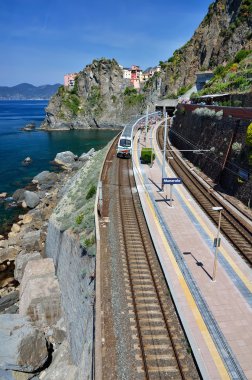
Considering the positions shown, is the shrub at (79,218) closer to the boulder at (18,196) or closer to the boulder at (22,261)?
the boulder at (22,261)

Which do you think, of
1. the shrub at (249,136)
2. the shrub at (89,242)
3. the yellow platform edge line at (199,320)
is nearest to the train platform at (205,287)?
the yellow platform edge line at (199,320)

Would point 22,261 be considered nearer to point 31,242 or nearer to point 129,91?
point 31,242

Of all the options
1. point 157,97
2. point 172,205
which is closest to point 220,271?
point 172,205

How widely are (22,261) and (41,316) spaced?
789 centimetres

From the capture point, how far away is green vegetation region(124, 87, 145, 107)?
132 meters

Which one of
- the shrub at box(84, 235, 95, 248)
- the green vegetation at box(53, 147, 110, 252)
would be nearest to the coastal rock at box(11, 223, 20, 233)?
the green vegetation at box(53, 147, 110, 252)

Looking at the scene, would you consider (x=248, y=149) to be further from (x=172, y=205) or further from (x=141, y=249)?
(x=141, y=249)

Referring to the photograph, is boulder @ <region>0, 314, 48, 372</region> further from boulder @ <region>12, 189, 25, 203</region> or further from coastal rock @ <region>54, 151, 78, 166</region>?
coastal rock @ <region>54, 151, 78, 166</region>

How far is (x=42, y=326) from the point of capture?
60.8ft

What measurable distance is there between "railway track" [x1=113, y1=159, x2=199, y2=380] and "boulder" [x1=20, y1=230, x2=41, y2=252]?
37.4 feet

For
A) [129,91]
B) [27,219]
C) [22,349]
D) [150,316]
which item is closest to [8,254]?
[27,219]

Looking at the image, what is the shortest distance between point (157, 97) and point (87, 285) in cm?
11756

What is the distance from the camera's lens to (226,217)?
2134cm

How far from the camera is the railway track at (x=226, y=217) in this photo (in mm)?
17856
